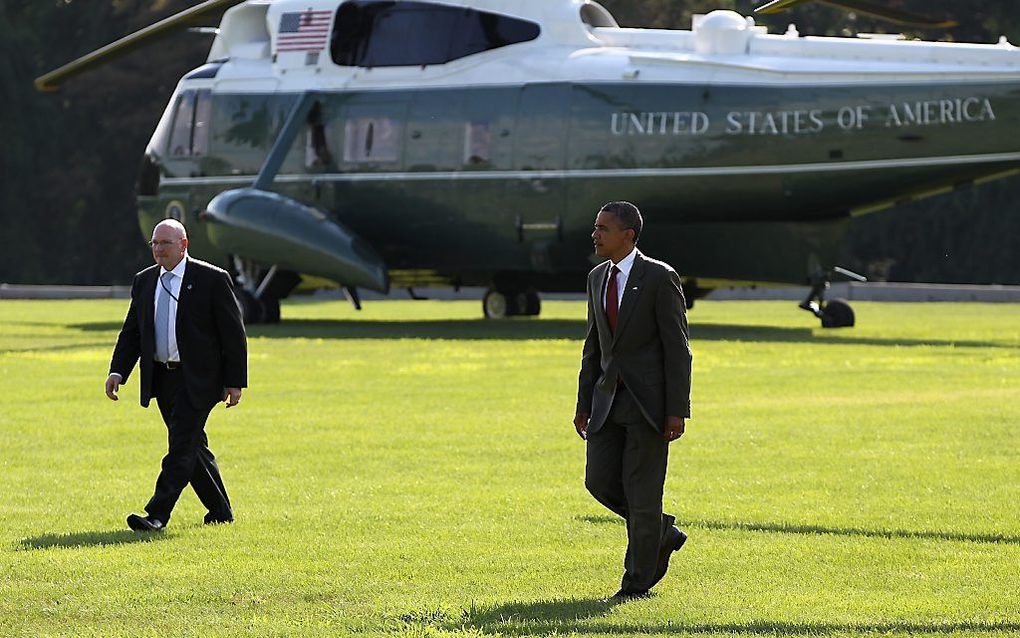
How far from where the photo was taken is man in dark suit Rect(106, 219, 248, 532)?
1075cm

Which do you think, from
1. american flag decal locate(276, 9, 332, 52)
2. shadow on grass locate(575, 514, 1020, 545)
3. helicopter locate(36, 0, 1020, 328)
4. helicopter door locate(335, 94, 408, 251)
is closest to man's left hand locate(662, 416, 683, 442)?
shadow on grass locate(575, 514, 1020, 545)

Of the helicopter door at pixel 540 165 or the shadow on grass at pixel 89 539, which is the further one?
the helicopter door at pixel 540 165

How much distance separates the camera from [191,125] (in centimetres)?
3428

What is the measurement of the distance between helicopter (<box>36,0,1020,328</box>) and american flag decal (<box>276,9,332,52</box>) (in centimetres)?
4

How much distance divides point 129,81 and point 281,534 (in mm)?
54864

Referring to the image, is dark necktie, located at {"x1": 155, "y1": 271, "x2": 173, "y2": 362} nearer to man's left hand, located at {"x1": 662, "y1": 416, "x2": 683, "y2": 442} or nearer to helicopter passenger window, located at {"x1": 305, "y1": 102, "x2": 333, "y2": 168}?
man's left hand, located at {"x1": 662, "y1": 416, "x2": 683, "y2": 442}

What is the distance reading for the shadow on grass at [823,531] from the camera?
10227mm

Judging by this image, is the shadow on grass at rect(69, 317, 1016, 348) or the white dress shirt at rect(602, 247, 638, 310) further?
the shadow on grass at rect(69, 317, 1016, 348)

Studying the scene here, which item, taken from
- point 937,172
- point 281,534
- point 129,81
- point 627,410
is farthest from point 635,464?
point 129,81

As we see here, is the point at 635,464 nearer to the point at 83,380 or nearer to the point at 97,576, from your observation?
the point at 97,576

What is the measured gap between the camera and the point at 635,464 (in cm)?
862

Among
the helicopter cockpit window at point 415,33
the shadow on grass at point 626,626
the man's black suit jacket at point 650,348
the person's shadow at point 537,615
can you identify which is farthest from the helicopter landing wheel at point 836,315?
the shadow on grass at point 626,626

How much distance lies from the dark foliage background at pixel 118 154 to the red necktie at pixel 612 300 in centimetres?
5100

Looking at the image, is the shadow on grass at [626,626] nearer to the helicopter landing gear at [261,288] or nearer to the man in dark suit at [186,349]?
the man in dark suit at [186,349]
